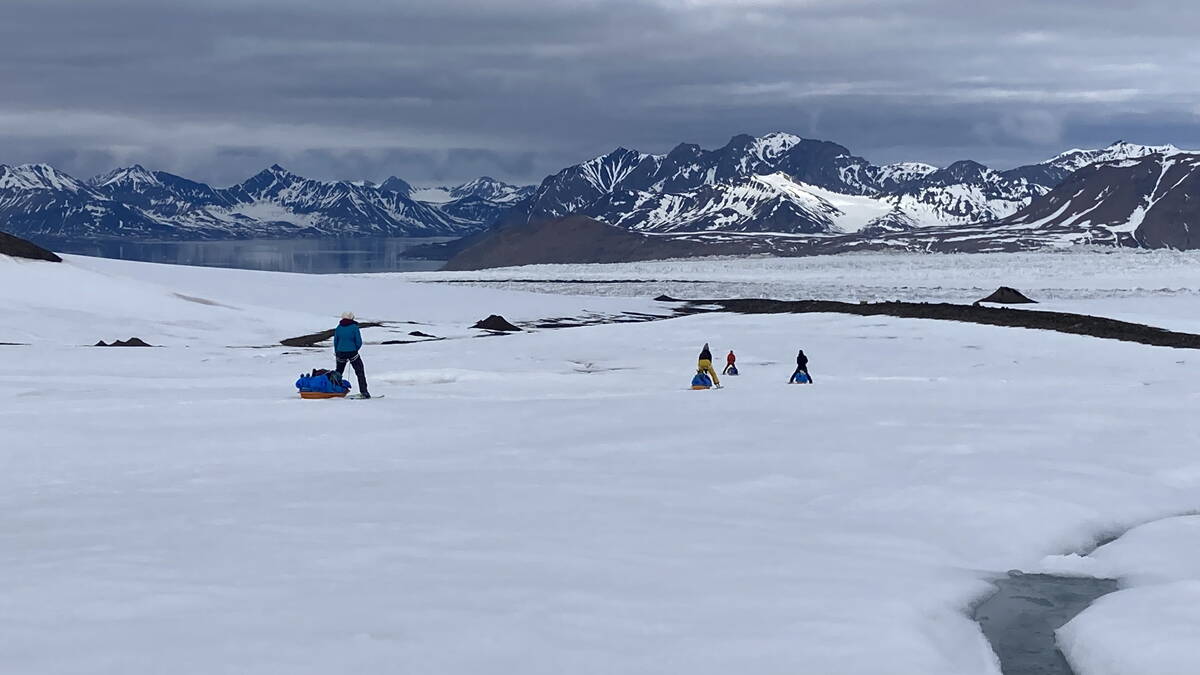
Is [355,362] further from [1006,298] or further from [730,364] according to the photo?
[1006,298]

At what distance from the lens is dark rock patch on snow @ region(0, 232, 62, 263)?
74.9 meters

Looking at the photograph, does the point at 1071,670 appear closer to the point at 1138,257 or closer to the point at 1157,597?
the point at 1157,597

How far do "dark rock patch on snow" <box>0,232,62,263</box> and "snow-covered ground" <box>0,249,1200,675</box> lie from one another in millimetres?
53034

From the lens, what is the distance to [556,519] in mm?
11281

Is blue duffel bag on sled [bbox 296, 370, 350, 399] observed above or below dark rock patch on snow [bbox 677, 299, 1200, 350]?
above

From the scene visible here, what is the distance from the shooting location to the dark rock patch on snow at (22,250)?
246ft

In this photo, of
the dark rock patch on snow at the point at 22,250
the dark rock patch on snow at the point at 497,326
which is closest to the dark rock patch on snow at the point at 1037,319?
the dark rock patch on snow at the point at 497,326

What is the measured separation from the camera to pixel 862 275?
13800 cm

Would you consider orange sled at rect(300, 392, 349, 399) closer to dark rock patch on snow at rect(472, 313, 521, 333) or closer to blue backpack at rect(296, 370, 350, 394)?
blue backpack at rect(296, 370, 350, 394)

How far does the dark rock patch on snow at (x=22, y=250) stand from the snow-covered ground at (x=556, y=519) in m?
53.0

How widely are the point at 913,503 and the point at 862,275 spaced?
129 metres

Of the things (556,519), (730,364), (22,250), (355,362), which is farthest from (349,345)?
(22,250)

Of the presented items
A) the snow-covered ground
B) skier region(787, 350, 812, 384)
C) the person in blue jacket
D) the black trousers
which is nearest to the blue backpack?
the black trousers

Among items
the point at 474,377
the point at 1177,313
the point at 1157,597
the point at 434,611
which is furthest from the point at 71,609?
the point at 1177,313
